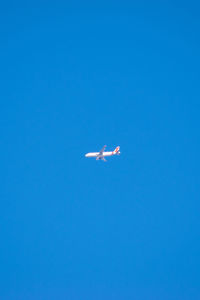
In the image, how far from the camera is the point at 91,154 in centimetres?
12738

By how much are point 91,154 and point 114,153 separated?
6.35 metres

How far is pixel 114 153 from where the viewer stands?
127625mm
